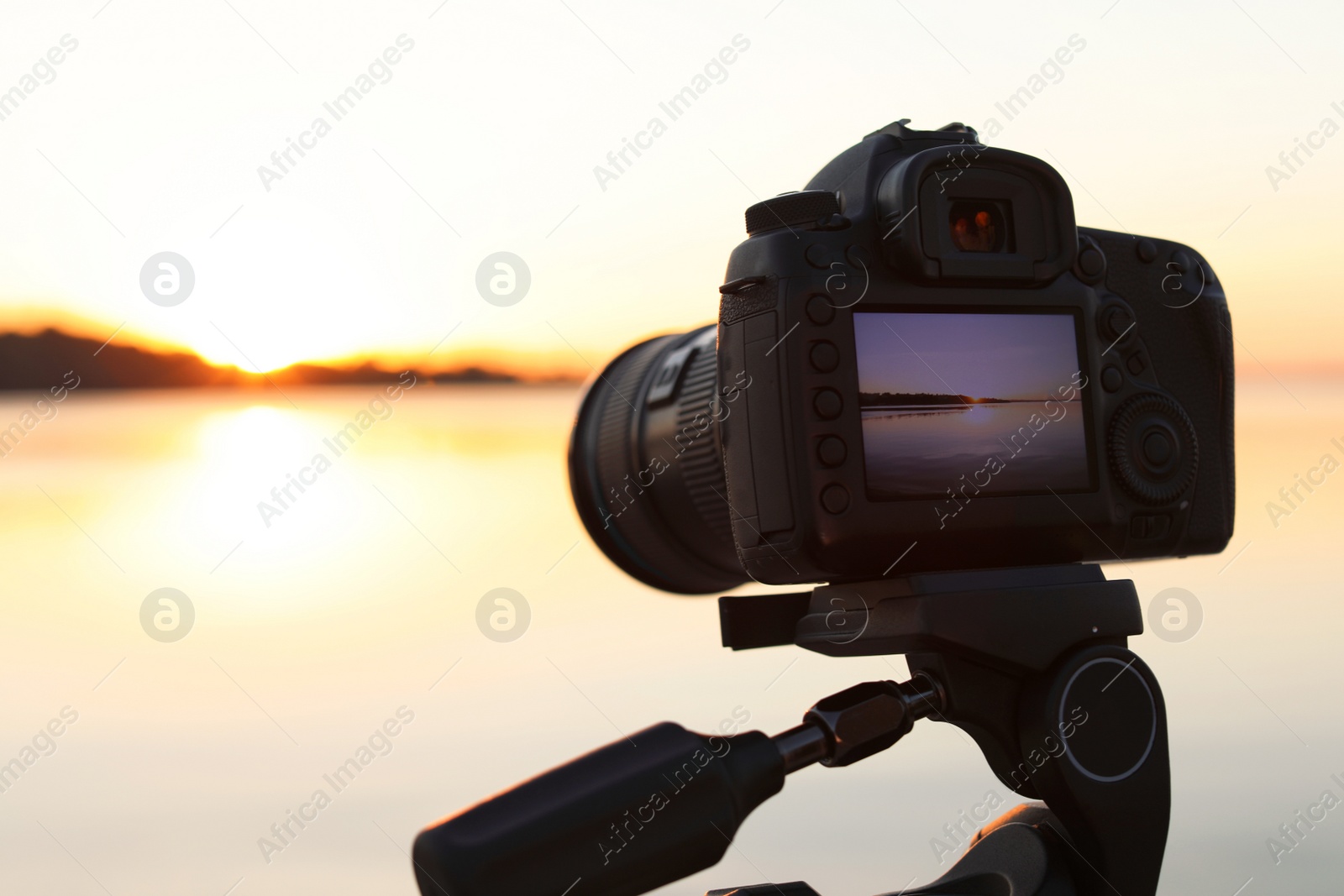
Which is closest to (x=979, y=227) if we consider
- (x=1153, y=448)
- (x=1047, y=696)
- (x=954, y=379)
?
(x=954, y=379)

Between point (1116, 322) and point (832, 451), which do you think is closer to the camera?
point (832, 451)

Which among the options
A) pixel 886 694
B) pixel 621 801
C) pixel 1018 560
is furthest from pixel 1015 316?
pixel 621 801

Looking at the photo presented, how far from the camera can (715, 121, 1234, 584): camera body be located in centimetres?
99

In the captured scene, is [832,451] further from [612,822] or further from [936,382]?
[612,822]

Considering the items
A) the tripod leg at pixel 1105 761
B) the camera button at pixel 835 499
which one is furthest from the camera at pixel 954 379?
the tripod leg at pixel 1105 761

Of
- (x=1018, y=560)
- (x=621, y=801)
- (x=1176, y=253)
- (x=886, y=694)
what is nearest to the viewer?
(x=621, y=801)

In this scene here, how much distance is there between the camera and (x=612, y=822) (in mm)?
799

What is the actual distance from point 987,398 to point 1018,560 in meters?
0.14

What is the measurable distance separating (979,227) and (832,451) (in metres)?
0.26

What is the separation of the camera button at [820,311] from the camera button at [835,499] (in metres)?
0.13

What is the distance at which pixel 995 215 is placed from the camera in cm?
109

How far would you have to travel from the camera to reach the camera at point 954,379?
99cm

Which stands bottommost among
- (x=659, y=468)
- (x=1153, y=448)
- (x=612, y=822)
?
(x=612, y=822)

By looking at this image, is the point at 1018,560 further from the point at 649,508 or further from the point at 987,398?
the point at 649,508
